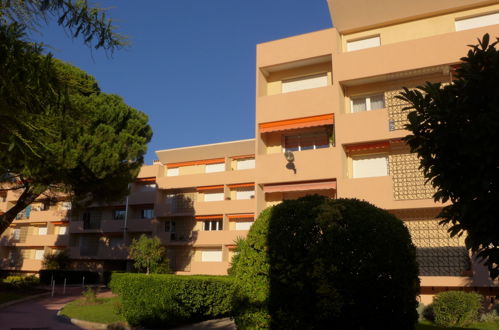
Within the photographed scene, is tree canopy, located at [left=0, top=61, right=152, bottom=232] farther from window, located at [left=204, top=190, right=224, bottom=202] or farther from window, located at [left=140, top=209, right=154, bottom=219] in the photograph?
window, located at [left=140, top=209, right=154, bottom=219]

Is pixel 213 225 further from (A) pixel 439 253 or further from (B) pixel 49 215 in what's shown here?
(A) pixel 439 253

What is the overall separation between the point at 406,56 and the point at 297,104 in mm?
5044

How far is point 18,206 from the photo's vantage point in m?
23.9

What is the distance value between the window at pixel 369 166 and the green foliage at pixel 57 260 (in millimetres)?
30866

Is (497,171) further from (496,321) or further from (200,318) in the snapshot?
(200,318)

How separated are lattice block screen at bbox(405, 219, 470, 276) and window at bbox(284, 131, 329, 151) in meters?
5.91

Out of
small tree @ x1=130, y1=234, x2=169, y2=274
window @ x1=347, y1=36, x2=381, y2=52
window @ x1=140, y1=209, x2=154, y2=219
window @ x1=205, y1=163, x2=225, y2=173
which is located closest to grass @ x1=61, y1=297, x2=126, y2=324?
small tree @ x1=130, y1=234, x2=169, y2=274

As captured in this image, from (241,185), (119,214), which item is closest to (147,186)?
(119,214)

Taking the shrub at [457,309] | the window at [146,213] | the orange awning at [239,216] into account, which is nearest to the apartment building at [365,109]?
the shrub at [457,309]

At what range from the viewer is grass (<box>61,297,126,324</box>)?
1477 cm

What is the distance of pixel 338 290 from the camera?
6.67m

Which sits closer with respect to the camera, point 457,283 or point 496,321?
point 496,321

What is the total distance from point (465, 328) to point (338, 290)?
26.3 ft

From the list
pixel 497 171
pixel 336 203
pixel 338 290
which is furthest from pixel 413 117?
pixel 338 290
